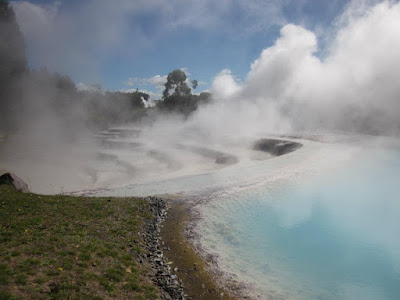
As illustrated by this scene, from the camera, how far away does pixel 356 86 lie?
41.9m

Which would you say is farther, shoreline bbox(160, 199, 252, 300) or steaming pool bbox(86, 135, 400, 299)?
steaming pool bbox(86, 135, 400, 299)

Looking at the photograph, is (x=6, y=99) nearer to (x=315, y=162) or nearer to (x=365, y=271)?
(x=315, y=162)

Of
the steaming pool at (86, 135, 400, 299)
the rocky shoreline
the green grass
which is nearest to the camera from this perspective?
A: the green grass

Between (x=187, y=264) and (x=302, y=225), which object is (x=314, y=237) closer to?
(x=302, y=225)

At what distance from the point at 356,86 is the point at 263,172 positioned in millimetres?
32916

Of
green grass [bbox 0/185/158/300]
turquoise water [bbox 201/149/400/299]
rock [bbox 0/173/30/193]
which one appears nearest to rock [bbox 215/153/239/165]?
turquoise water [bbox 201/149/400/299]

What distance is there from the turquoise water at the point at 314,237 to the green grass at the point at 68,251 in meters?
3.08

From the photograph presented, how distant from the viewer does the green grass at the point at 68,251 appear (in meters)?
5.74

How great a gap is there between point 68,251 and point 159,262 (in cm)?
260

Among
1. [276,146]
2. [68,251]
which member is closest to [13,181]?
[68,251]

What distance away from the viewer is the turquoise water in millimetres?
7551

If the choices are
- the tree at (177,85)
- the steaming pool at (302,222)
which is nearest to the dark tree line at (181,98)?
the tree at (177,85)

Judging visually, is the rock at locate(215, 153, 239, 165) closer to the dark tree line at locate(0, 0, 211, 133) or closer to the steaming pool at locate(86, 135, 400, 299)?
the steaming pool at locate(86, 135, 400, 299)

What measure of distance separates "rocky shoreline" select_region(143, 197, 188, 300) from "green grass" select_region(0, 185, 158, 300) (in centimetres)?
27
